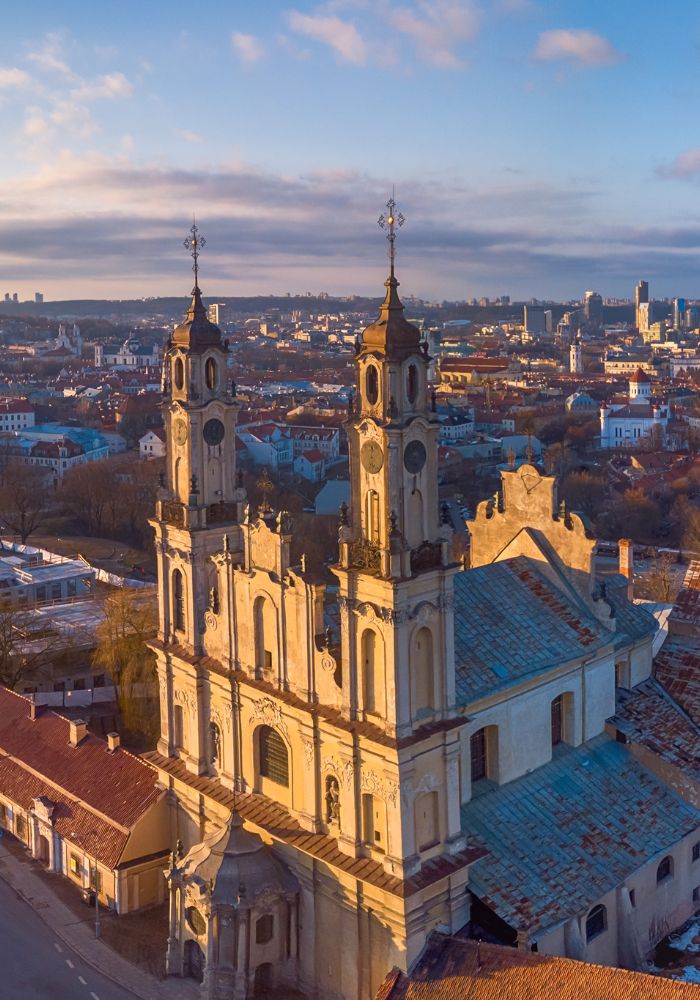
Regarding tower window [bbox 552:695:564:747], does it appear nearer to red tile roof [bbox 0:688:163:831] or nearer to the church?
the church

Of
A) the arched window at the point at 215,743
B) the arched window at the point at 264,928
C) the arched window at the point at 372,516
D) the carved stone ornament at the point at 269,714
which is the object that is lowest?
the arched window at the point at 264,928

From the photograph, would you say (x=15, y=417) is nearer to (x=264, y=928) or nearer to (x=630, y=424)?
(x=630, y=424)

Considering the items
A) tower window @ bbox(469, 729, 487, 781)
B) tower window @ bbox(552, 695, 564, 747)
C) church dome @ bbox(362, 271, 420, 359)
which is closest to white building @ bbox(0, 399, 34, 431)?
tower window @ bbox(552, 695, 564, 747)

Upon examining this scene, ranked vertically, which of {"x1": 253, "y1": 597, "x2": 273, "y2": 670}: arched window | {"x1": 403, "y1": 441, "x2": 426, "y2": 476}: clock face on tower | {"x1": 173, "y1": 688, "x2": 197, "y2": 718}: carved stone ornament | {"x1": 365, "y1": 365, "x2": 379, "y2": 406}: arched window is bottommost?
{"x1": 173, "y1": 688, "x2": 197, "y2": 718}: carved stone ornament

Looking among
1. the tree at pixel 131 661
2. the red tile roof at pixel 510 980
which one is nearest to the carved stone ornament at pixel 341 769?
the red tile roof at pixel 510 980

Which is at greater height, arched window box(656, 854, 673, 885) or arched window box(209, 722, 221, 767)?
arched window box(209, 722, 221, 767)

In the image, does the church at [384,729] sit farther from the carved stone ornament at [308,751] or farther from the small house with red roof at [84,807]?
the small house with red roof at [84,807]

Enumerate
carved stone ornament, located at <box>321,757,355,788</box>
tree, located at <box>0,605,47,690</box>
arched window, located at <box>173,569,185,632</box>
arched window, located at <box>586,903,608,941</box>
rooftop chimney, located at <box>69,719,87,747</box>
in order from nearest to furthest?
carved stone ornament, located at <box>321,757,355,788</box>
arched window, located at <box>586,903,608,941</box>
arched window, located at <box>173,569,185,632</box>
rooftop chimney, located at <box>69,719,87,747</box>
tree, located at <box>0,605,47,690</box>

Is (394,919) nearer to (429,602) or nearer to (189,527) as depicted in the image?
(429,602)
